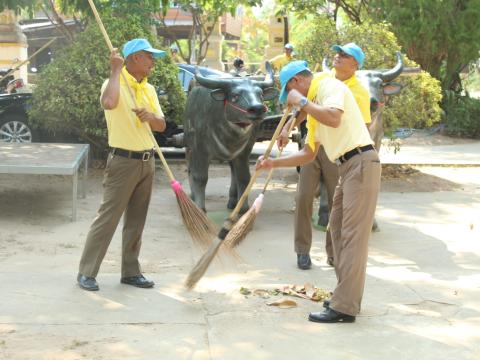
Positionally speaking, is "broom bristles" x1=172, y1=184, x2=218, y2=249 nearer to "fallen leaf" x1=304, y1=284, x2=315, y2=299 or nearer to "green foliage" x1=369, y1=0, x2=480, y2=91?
"fallen leaf" x1=304, y1=284, x2=315, y2=299

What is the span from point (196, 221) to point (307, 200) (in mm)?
1302

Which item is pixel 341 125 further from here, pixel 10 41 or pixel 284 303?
pixel 10 41

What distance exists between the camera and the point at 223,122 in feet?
28.9

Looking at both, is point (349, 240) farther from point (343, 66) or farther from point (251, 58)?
point (251, 58)

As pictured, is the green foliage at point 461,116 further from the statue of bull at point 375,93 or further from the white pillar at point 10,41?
the statue of bull at point 375,93

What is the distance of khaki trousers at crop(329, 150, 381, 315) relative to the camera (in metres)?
5.33

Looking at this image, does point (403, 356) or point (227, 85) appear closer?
point (403, 356)

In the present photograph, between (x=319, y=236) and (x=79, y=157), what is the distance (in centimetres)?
303

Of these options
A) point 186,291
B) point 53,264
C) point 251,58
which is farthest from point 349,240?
point 251,58

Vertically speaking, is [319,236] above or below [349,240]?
below

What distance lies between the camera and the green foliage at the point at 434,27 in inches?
711

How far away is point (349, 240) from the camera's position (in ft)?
17.7

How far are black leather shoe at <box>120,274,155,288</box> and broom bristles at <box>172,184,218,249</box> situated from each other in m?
0.52

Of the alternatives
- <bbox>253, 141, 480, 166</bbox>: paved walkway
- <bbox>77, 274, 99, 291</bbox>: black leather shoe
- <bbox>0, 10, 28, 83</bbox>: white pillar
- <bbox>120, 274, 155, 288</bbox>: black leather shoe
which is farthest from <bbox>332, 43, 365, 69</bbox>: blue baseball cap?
<bbox>0, 10, 28, 83</bbox>: white pillar
